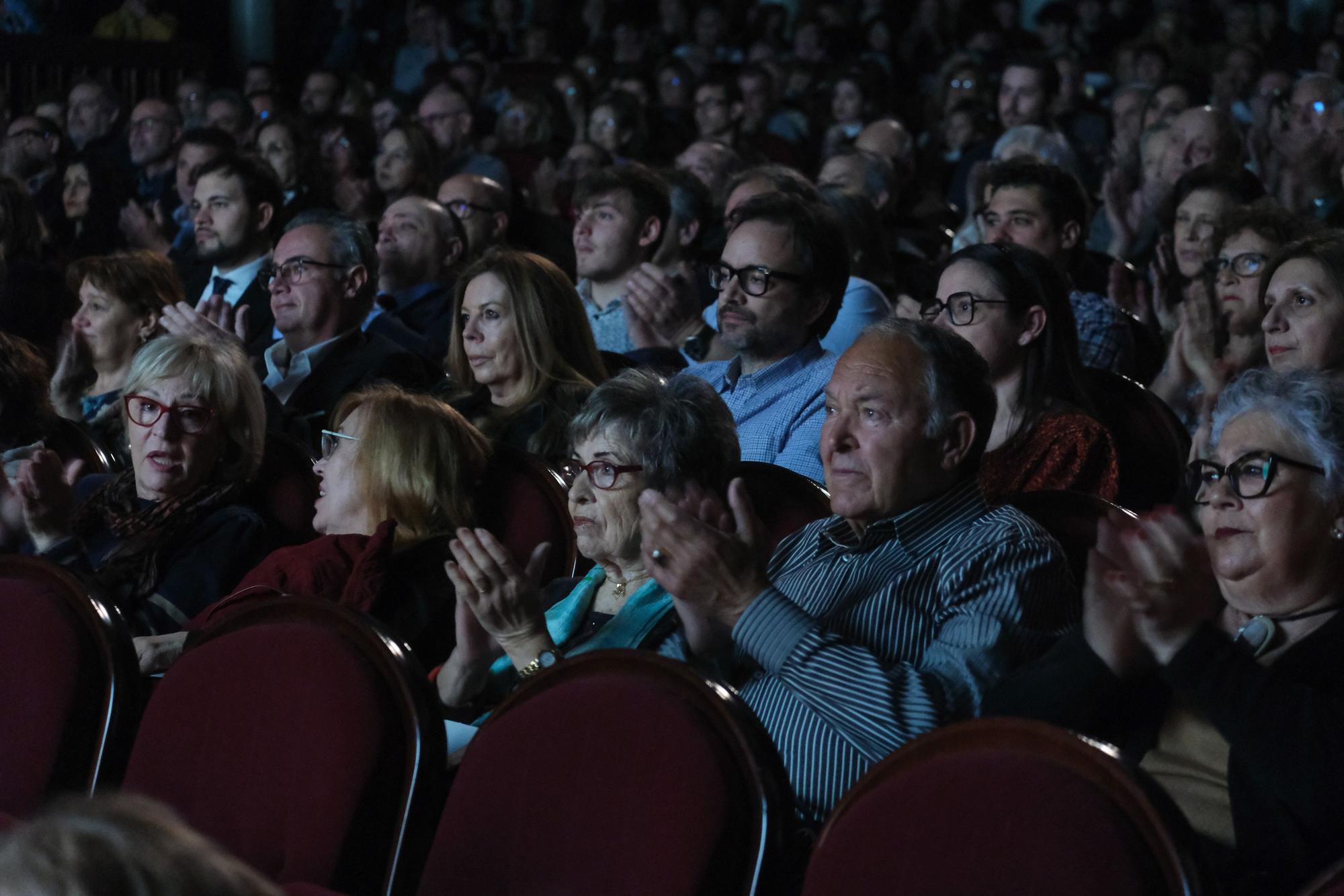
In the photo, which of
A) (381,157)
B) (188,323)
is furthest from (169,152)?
(188,323)

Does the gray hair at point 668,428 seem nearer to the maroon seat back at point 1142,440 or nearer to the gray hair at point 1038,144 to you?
the maroon seat back at point 1142,440

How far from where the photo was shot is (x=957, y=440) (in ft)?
6.41

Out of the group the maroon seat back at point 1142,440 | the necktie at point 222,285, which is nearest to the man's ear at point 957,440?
the maroon seat back at point 1142,440

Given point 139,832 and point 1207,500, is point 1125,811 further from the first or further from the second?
point 139,832

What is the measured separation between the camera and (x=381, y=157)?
5930 mm

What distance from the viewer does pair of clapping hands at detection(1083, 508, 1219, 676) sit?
55.8 inches

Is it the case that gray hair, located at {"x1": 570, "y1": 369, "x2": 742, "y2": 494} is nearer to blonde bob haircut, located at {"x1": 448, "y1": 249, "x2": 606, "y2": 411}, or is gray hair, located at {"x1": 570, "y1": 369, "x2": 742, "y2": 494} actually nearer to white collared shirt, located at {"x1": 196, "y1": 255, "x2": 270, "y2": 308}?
blonde bob haircut, located at {"x1": 448, "y1": 249, "x2": 606, "y2": 411}

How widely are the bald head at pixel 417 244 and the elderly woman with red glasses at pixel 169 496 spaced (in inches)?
73.6

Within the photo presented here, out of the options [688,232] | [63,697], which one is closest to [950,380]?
[63,697]

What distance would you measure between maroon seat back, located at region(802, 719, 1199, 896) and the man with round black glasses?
1653 millimetres

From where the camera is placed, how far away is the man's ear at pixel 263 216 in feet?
15.4

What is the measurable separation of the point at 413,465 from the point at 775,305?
2.86 ft

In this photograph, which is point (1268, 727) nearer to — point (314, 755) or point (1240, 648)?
point (1240, 648)

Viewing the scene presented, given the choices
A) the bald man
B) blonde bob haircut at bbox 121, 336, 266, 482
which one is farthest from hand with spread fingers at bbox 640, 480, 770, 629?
the bald man
